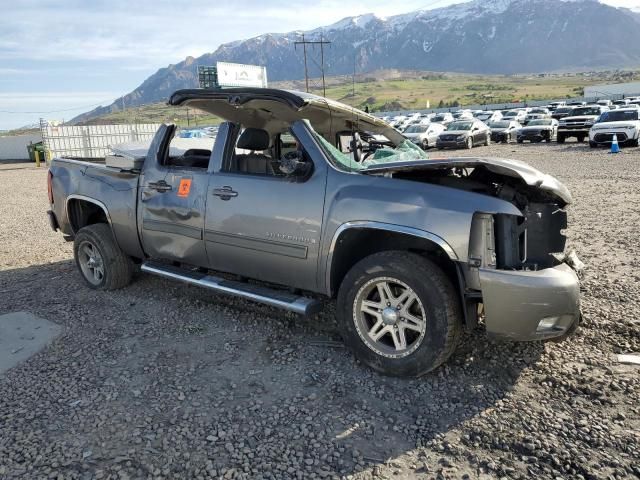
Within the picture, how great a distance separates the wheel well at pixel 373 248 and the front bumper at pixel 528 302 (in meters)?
0.33

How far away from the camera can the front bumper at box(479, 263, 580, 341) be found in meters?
3.40

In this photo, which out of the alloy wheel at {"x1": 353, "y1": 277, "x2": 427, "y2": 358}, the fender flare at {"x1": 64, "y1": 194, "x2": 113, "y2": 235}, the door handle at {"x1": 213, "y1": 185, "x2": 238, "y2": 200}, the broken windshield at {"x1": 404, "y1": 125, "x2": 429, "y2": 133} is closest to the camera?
the alloy wheel at {"x1": 353, "y1": 277, "x2": 427, "y2": 358}

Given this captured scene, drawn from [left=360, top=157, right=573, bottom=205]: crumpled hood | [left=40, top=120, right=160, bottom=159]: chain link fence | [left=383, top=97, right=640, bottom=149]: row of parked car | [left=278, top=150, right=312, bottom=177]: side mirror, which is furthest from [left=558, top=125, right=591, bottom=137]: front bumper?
[left=278, top=150, right=312, bottom=177]: side mirror

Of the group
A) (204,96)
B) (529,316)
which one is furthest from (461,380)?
(204,96)

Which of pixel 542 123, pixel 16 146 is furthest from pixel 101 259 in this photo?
pixel 16 146

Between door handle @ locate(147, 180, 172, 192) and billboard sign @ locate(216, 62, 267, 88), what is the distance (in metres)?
67.5

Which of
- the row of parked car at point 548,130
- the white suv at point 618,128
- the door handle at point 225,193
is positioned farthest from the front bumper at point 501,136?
the door handle at point 225,193

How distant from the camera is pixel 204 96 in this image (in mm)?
4531

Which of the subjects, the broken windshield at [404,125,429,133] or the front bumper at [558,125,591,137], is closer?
the front bumper at [558,125,591,137]

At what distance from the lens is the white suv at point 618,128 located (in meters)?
22.5

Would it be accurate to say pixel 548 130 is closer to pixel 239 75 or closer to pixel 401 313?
pixel 401 313

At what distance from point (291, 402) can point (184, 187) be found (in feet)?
7.47

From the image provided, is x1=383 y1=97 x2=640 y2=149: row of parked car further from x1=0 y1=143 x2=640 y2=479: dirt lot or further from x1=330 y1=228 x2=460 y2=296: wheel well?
x1=330 y1=228 x2=460 y2=296: wheel well

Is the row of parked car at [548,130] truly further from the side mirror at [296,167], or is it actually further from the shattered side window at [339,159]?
the side mirror at [296,167]
